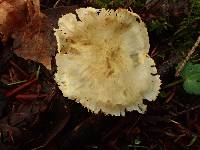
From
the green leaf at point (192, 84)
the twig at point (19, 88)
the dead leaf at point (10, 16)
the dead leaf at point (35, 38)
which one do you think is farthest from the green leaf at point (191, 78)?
the dead leaf at point (10, 16)

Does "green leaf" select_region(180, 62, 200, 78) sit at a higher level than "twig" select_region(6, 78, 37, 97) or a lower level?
higher

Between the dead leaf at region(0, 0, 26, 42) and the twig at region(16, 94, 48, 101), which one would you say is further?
Answer: the dead leaf at region(0, 0, 26, 42)

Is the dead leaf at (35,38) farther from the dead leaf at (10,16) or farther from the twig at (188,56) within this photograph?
the twig at (188,56)

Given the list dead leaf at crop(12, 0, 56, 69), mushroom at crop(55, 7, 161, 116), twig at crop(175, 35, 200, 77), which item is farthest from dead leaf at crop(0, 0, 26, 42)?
twig at crop(175, 35, 200, 77)

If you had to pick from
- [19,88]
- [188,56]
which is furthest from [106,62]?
[19,88]

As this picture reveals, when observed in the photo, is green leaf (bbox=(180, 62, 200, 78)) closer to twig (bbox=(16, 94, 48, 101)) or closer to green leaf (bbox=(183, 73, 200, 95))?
green leaf (bbox=(183, 73, 200, 95))

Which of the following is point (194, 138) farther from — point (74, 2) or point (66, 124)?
point (74, 2)

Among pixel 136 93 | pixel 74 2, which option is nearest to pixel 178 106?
pixel 136 93
